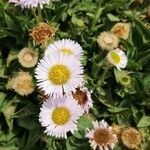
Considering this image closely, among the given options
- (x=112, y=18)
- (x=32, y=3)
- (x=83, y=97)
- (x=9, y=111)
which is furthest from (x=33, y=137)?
(x=112, y=18)

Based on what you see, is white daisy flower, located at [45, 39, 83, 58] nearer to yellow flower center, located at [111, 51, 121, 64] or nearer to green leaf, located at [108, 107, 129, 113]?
yellow flower center, located at [111, 51, 121, 64]

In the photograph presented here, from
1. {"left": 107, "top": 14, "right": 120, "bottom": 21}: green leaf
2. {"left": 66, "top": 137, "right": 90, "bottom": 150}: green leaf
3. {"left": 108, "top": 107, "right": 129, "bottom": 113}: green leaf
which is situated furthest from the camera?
{"left": 107, "top": 14, "right": 120, "bottom": 21}: green leaf

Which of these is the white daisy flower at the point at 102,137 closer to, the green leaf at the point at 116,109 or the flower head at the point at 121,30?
the green leaf at the point at 116,109

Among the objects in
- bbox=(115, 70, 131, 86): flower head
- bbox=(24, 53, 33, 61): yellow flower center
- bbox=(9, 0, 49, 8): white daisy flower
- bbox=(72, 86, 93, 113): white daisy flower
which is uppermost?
bbox=(9, 0, 49, 8): white daisy flower

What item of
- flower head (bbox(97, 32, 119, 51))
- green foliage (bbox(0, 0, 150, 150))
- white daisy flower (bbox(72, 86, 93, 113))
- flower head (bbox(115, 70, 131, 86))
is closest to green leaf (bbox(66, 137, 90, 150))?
green foliage (bbox(0, 0, 150, 150))

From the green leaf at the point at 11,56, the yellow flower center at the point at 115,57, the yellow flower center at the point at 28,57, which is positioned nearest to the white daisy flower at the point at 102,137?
the yellow flower center at the point at 115,57

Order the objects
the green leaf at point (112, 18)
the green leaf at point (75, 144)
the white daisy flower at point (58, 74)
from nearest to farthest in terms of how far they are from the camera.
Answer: the white daisy flower at point (58, 74) < the green leaf at point (75, 144) < the green leaf at point (112, 18)

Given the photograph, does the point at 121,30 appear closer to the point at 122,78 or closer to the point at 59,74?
the point at 122,78
